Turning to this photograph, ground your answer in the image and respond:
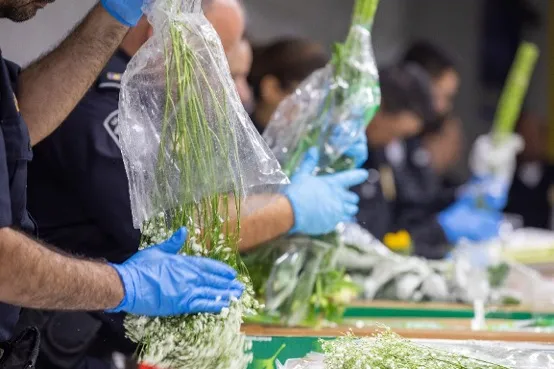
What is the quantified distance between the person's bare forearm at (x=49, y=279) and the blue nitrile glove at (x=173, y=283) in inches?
1.3

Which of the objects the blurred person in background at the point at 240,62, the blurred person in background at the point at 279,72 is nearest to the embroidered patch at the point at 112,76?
the blurred person in background at the point at 240,62

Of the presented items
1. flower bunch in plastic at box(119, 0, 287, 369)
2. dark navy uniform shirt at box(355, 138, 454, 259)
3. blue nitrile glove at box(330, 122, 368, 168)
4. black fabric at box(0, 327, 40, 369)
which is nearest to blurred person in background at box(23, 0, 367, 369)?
blue nitrile glove at box(330, 122, 368, 168)

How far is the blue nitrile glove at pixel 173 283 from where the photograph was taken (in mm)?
1569

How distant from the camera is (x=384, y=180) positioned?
4.40 metres

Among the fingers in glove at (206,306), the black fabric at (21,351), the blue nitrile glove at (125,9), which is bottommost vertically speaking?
the black fabric at (21,351)

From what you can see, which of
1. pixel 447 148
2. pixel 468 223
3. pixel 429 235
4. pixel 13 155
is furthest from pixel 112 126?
pixel 447 148

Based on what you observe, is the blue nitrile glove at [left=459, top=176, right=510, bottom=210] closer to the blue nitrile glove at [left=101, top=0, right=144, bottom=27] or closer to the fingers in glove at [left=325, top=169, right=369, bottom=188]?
the fingers in glove at [left=325, top=169, right=369, bottom=188]

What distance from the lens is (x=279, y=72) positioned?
3215 millimetres

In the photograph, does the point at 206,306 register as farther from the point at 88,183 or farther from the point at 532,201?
the point at 532,201

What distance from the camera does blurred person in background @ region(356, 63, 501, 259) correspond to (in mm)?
4184

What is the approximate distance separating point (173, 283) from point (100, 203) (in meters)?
0.45

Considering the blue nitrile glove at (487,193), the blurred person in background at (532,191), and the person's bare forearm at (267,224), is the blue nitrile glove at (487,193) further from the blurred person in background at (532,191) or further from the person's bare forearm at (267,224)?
the person's bare forearm at (267,224)

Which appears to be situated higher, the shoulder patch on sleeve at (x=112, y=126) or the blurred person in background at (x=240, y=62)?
the blurred person in background at (x=240, y=62)

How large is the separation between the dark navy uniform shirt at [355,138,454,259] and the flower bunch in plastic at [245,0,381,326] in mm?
1674
